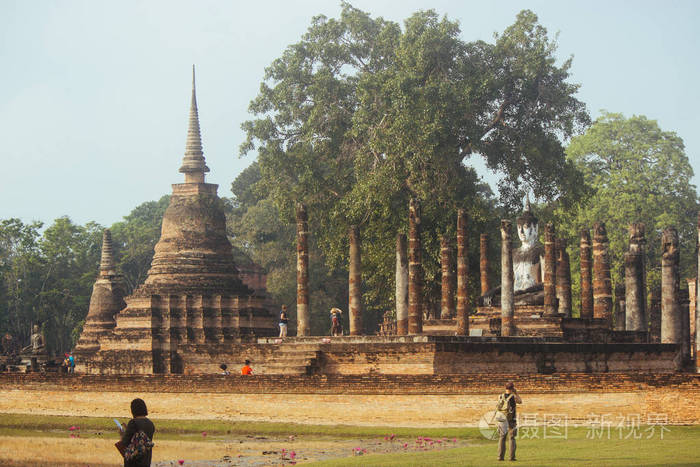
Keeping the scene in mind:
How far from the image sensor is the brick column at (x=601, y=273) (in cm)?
3319

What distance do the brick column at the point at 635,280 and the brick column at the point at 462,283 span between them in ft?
15.6

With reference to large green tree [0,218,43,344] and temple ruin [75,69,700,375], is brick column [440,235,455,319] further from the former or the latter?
large green tree [0,218,43,344]

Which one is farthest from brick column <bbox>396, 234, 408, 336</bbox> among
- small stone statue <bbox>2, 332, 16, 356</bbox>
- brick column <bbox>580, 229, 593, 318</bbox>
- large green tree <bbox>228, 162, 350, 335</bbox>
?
small stone statue <bbox>2, 332, 16, 356</bbox>

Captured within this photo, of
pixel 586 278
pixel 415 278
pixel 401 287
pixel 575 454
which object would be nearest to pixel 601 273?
pixel 586 278

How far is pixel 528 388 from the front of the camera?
21.7m

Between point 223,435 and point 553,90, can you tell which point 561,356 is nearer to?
point 223,435

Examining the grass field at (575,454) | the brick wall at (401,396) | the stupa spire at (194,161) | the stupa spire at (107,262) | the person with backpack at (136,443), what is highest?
the stupa spire at (194,161)

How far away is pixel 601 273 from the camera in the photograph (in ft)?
110

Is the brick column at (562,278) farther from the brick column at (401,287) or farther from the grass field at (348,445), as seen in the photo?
the grass field at (348,445)

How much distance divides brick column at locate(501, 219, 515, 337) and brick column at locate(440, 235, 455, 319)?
11.0ft

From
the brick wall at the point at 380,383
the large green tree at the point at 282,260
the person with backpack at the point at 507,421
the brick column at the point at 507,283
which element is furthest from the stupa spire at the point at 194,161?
the person with backpack at the point at 507,421

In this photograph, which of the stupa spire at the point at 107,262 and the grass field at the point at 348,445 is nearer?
the grass field at the point at 348,445

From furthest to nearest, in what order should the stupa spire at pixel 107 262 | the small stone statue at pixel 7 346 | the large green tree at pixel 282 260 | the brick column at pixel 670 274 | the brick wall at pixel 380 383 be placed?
1. the large green tree at pixel 282 260
2. the small stone statue at pixel 7 346
3. the stupa spire at pixel 107 262
4. the brick column at pixel 670 274
5. the brick wall at pixel 380 383

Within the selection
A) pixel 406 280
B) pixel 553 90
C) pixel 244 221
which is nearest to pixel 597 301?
pixel 406 280
